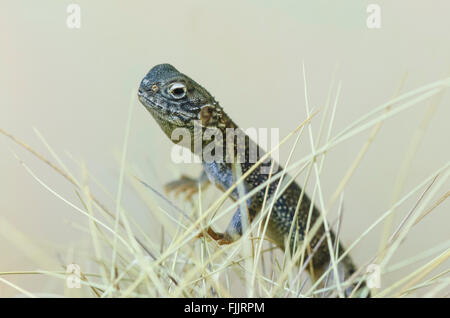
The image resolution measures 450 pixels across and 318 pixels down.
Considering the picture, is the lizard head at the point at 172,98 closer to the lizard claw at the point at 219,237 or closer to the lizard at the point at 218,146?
the lizard at the point at 218,146

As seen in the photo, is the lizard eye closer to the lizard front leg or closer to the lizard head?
the lizard head

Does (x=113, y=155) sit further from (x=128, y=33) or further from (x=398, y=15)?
(x=398, y=15)

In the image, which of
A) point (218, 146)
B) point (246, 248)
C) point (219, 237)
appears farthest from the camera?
point (218, 146)

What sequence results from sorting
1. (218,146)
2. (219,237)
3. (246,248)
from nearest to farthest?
(246,248) < (219,237) < (218,146)

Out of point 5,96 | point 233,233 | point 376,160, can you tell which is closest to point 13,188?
point 5,96

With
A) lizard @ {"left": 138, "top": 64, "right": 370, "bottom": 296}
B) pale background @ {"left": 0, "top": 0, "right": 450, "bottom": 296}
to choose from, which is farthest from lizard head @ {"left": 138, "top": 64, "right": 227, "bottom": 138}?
pale background @ {"left": 0, "top": 0, "right": 450, "bottom": 296}

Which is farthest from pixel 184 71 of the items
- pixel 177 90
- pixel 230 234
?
Answer: pixel 230 234

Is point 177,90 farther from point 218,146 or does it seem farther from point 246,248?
point 246,248
